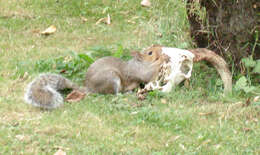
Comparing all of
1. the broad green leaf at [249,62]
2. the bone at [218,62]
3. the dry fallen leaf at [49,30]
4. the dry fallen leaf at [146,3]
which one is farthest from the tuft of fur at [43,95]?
the dry fallen leaf at [146,3]

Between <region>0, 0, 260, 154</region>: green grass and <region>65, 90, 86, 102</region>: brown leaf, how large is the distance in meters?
0.09

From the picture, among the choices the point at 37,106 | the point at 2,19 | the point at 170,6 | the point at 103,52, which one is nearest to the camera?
the point at 37,106

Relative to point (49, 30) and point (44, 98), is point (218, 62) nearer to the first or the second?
point (44, 98)

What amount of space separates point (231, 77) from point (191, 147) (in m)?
1.38

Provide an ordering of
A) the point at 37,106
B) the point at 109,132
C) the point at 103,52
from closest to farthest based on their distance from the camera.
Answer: the point at 109,132 < the point at 37,106 < the point at 103,52

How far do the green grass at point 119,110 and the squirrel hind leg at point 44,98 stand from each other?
8cm

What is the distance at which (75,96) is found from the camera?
5320 mm

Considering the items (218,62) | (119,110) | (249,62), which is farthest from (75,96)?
(249,62)

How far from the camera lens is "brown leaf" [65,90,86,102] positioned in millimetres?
5263

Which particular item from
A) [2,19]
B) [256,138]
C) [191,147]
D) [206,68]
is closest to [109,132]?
[191,147]

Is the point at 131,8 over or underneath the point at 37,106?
over

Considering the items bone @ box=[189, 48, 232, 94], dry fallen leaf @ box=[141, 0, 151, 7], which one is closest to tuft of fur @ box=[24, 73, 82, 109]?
bone @ box=[189, 48, 232, 94]

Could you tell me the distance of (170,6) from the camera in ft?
23.1

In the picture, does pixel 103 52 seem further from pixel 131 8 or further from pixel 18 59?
pixel 131 8
